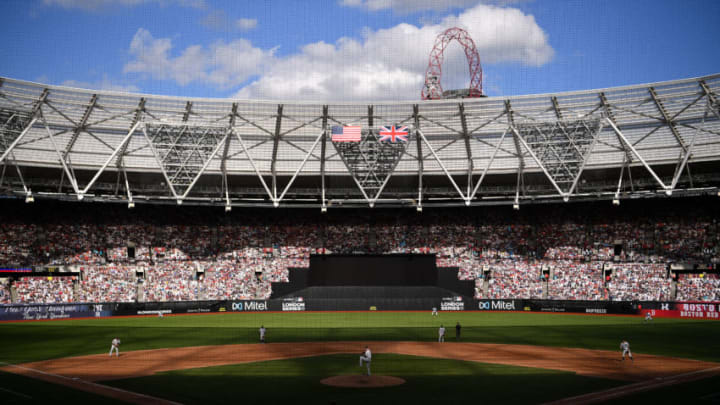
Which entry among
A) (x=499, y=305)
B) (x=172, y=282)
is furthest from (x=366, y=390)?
(x=172, y=282)

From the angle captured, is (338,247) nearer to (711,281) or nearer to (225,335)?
(225,335)

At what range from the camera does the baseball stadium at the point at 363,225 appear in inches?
1756

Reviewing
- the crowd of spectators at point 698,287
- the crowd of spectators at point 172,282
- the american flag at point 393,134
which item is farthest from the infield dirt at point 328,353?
the crowd of spectators at point 172,282

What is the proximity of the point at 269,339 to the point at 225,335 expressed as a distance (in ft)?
11.7

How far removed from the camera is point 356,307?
63938 mm

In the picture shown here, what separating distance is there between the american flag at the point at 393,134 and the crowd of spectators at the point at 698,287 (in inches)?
1223

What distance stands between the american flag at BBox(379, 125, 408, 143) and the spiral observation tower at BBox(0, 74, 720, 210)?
0.21m

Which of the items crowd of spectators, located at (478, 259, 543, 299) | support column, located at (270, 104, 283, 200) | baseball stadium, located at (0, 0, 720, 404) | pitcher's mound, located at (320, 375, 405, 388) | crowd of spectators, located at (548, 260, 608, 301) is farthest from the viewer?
crowd of spectators, located at (478, 259, 543, 299)

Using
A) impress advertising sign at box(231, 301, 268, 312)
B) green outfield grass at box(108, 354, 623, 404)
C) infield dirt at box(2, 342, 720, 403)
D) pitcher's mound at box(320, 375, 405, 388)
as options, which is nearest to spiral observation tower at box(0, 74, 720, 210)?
impress advertising sign at box(231, 301, 268, 312)

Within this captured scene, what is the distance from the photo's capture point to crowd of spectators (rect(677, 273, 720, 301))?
5519cm

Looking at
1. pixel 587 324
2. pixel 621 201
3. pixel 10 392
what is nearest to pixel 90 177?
pixel 10 392

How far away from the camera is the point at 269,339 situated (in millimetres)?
39125

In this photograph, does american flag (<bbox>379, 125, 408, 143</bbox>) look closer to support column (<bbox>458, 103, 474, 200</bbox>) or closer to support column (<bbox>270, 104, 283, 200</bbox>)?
support column (<bbox>458, 103, 474, 200</bbox>)

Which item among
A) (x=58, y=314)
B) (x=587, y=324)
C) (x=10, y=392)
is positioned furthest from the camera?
(x=58, y=314)
